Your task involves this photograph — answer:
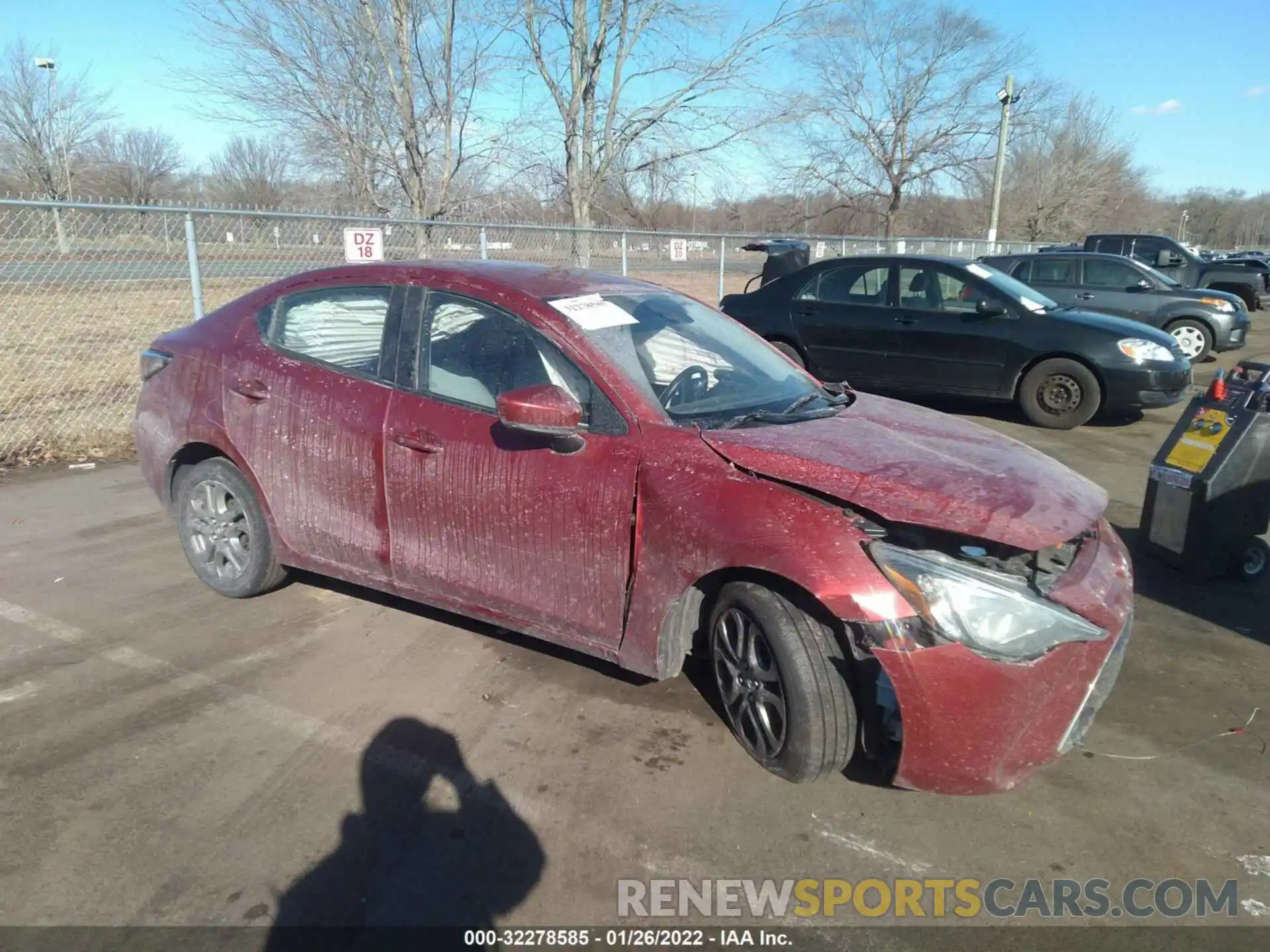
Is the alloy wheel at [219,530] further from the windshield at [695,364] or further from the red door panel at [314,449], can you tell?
the windshield at [695,364]

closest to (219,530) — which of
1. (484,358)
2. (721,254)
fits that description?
(484,358)

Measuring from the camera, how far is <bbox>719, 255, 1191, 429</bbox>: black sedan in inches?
324

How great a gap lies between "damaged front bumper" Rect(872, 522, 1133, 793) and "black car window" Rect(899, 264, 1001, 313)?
6.56 metres

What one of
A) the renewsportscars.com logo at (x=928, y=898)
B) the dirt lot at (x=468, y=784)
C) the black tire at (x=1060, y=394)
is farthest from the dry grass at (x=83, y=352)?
the renewsportscars.com logo at (x=928, y=898)

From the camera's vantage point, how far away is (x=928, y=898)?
8.07 feet

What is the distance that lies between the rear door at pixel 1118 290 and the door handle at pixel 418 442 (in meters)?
11.6

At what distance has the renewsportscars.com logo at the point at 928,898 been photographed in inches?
95.0

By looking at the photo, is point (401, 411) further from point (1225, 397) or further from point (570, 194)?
point (570, 194)

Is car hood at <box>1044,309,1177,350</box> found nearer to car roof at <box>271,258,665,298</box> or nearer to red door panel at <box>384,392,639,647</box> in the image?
car roof at <box>271,258,665,298</box>

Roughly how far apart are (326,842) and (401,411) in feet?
5.44

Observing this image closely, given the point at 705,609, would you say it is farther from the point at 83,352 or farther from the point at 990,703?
the point at 83,352

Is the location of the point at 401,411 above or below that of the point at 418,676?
above

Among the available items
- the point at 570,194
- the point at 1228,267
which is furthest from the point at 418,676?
the point at 1228,267

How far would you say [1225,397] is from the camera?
4570mm
